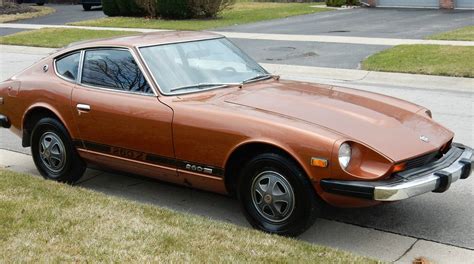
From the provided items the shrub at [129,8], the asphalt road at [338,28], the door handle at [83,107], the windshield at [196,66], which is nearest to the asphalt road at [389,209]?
the door handle at [83,107]

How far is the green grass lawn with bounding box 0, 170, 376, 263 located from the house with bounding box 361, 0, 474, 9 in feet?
83.1

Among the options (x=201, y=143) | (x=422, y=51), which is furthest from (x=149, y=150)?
(x=422, y=51)

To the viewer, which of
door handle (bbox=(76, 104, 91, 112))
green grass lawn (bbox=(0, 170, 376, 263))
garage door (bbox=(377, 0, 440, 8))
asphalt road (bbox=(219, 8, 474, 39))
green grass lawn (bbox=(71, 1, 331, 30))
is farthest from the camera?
garage door (bbox=(377, 0, 440, 8))

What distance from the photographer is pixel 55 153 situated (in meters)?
6.06

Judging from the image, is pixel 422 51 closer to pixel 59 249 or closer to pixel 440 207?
pixel 440 207

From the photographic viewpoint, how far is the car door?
204 inches

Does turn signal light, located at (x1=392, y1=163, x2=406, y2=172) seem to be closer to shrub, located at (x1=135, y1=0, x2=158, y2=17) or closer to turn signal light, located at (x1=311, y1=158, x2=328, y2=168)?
turn signal light, located at (x1=311, y1=158, x2=328, y2=168)

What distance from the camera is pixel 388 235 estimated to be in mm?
4734

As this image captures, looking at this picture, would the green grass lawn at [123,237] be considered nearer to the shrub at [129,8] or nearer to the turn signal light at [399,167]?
the turn signal light at [399,167]

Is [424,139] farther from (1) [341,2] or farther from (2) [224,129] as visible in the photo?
(1) [341,2]

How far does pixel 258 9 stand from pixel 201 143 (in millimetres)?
25818

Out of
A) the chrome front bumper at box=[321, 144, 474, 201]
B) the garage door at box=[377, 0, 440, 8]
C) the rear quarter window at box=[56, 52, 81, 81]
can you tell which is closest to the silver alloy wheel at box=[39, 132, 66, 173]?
the rear quarter window at box=[56, 52, 81, 81]

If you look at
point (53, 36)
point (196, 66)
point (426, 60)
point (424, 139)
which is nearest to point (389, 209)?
point (424, 139)

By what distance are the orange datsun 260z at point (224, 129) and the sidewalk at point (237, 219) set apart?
1.08 feet
